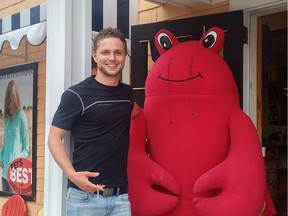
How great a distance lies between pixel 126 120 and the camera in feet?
6.93

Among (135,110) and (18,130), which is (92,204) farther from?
(18,130)

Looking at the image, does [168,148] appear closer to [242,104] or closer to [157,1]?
[242,104]

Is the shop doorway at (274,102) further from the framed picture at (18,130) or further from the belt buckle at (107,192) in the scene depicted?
the framed picture at (18,130)

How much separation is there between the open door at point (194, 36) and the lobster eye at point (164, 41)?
1.87ft

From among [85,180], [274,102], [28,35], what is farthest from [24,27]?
[274,102]

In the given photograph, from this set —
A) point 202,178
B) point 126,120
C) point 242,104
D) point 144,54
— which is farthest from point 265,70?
point 126,120

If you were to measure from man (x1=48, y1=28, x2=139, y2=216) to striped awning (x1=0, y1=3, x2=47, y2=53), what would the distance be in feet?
4.36

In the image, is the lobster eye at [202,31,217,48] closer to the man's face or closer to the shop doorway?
the shop doorway

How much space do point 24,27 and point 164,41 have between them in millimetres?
1527

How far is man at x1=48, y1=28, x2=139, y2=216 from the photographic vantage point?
1.97m

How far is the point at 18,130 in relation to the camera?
14.4 feet

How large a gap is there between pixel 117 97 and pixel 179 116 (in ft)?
1.97

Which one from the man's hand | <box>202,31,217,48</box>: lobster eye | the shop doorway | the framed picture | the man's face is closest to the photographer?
the man's hand

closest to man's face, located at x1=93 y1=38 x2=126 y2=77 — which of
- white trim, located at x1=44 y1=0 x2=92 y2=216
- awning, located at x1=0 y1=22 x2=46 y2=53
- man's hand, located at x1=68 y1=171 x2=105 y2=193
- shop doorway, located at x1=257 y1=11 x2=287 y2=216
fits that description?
white trim, located at x1=44 y1=0 x2=92 y2=216
